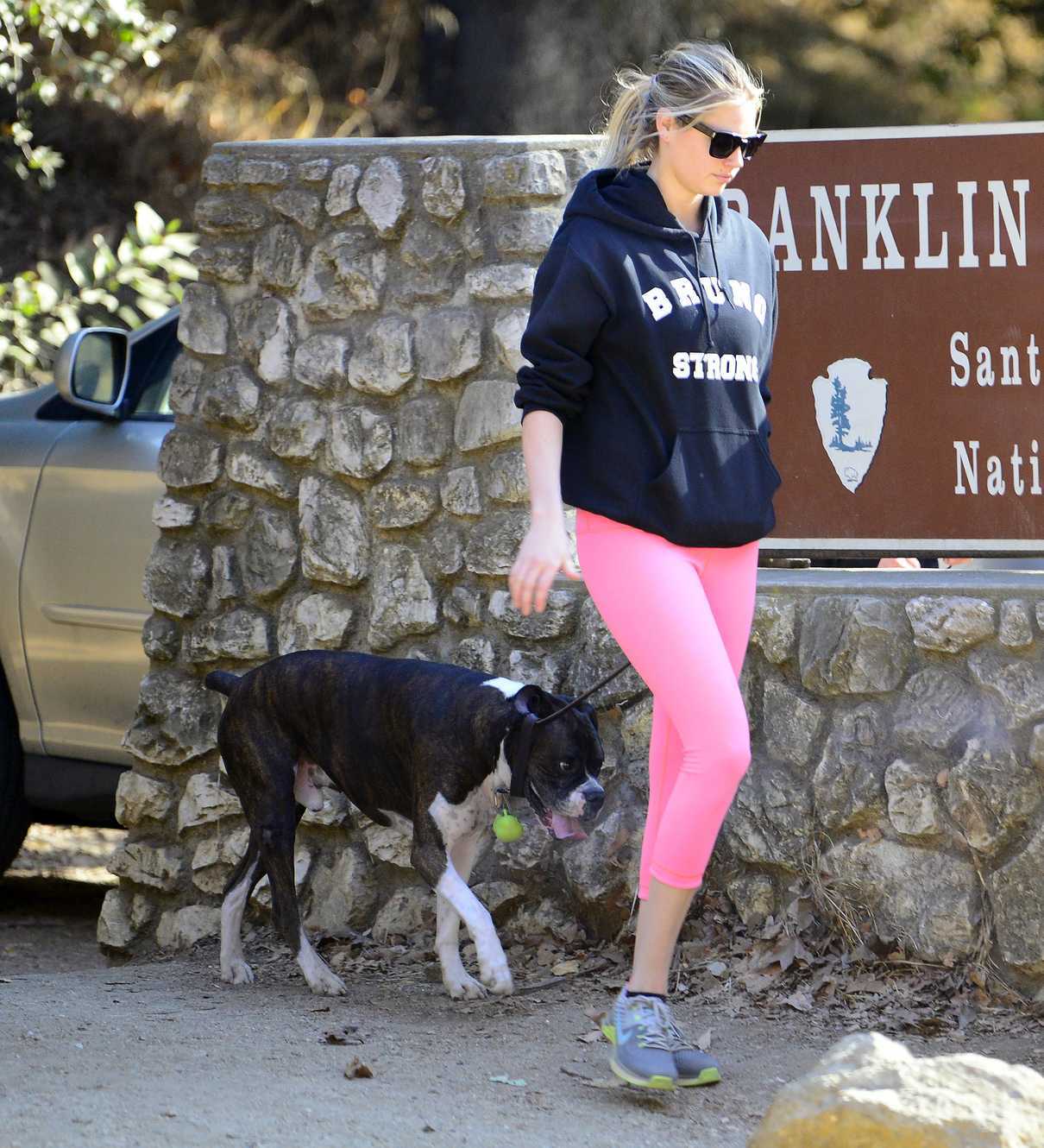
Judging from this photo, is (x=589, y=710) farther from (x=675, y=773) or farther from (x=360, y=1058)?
(x=360, y=1058)

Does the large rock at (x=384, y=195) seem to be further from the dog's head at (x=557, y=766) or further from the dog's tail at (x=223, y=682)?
the dog's head at (x=557, y=766)

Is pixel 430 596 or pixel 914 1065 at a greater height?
pixel 430 596

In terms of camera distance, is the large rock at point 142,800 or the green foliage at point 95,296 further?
the green foliage at point 95,296

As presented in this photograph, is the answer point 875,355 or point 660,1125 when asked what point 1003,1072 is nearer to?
point 660,1125

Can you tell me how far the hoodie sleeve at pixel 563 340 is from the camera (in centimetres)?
354

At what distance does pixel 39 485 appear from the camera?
20.0ft

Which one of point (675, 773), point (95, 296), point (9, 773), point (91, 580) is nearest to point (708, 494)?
point (675, 773)

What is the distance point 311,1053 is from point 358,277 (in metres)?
2.31

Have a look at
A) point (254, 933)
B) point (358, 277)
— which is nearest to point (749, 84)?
point (358, 277)

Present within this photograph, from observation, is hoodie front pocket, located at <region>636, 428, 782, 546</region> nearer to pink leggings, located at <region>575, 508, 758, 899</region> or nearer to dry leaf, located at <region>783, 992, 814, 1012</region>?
pink leggings, located at <region>575, 508, 758, 899</region>

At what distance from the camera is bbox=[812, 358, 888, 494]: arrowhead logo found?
4.76 meters

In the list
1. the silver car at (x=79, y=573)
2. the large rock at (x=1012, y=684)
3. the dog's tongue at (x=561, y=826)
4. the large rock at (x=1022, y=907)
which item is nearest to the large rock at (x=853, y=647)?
the large rock at (x=1012, y=684)

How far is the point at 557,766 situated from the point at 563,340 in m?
1.23

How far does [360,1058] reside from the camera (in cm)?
398
